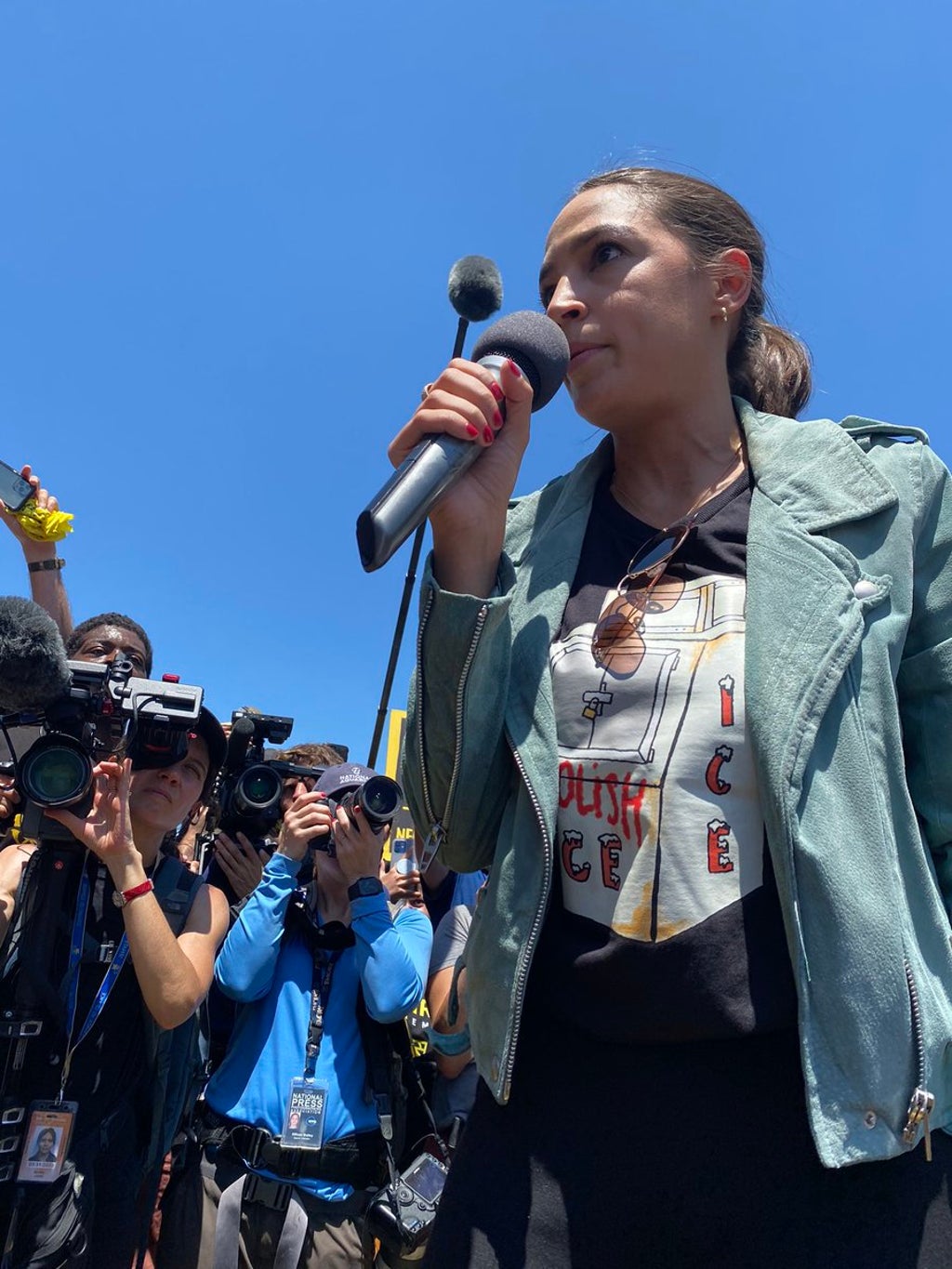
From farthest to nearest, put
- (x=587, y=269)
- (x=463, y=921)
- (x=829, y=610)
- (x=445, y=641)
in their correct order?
1. (x=463, y=921)
2. (x=587, y=269)
3. (x=445, y=641)
4. (x=829, y=610)

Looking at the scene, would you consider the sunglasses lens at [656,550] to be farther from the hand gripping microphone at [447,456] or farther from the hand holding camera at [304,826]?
the hand holding camera at [304,826]

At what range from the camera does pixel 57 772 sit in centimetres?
291

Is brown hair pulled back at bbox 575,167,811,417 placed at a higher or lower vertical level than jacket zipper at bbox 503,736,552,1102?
higher

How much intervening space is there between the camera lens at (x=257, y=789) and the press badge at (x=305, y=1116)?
1127 mm

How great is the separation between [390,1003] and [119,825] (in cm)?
117

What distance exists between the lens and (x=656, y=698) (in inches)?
54.7

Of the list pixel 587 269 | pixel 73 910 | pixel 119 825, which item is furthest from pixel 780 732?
pixel 73 910

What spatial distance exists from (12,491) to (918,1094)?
13.2 ft

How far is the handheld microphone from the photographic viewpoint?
262 cm

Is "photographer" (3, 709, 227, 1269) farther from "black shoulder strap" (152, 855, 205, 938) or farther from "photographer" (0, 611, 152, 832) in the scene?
"photographer" (0, 611, 152, 832)

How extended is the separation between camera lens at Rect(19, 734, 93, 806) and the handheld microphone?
13cm

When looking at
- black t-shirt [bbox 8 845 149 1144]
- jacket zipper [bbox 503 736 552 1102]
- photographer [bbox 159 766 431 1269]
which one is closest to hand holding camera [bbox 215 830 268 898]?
photographer [bbox 159 766 431 1269]

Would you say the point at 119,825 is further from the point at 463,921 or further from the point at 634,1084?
the point at 634,1084

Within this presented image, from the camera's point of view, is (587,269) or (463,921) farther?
(463,921)
